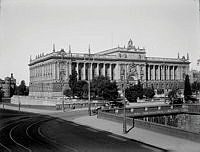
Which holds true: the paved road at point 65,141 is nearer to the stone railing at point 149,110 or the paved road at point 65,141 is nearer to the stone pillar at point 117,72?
the stone railing at point 149,110

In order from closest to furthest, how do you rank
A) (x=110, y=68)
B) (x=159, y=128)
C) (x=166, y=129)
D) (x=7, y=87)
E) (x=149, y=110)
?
(x=166, y=129) < (x=159, y=128) < (x=149, y=110) < (x=110, y=68) < (x=7, y=87)

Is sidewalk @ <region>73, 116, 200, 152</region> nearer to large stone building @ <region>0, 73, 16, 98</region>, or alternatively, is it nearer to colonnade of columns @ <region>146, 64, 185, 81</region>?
colonnade of columns @ <region>146, 64, 185, 81</region>

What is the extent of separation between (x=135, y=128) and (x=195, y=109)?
33.6m

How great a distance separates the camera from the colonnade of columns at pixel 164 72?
143375 millimetres

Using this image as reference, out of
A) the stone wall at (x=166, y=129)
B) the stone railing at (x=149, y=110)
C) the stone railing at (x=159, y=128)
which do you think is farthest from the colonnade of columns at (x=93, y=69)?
the stone wall at (x=166, y=129)

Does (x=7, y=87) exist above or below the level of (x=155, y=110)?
above

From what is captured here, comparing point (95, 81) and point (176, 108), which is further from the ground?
point (95, 81)

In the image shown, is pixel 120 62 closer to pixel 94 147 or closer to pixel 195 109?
pixel 195 109

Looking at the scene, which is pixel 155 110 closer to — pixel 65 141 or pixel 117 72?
pixel 65 141

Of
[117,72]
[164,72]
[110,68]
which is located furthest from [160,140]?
[164,72]

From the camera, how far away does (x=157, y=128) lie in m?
32.7

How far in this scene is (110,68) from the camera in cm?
13200

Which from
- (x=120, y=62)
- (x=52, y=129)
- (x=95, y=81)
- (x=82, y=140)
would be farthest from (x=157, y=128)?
(x=120, y=62)

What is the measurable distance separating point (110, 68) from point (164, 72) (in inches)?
1157
